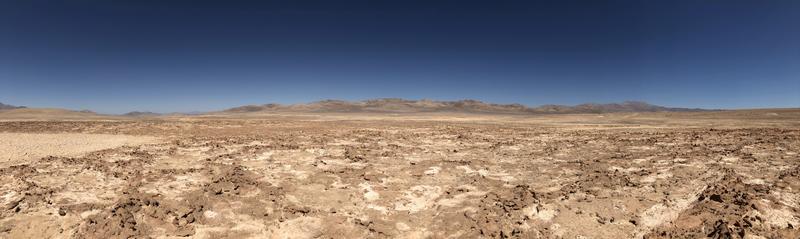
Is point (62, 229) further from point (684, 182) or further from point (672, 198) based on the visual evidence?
point (684, 182)

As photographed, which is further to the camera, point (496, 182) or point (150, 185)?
point (496, 182)

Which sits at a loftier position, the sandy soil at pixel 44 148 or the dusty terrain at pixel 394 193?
the sandy soil at pixel 44 148

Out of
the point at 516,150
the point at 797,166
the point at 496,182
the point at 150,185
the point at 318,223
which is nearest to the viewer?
the point at 318,223

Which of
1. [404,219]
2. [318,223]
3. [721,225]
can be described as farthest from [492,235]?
[721,225]

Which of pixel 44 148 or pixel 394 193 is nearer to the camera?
pixel 394 193

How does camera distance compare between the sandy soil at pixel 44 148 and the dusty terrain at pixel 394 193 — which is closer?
the dusty terrain at pixel 394 193

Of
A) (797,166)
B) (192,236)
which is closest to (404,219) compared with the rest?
(192,236)

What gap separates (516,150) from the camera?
15.9 meters

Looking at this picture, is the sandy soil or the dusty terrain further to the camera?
the sandy soil

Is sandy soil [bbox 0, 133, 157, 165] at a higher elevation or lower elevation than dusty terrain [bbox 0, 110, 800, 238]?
higher

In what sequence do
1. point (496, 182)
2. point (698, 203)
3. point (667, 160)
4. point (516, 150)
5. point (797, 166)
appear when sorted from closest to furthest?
point (698, 203)
point (496, 182)
point (797, 166)
point (667, 160)
point (516, 150)

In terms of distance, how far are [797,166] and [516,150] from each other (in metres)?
7.41

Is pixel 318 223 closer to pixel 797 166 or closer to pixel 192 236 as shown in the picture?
pixel 192 236

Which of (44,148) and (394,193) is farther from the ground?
(44,148)
